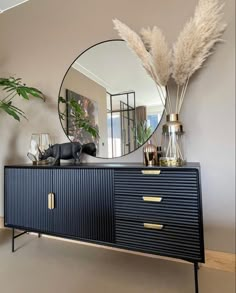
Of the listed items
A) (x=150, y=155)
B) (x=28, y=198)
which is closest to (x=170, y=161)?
(x=150, y=155)

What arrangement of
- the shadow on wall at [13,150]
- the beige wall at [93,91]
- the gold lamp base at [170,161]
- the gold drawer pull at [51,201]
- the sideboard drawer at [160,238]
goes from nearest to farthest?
the sideboard drawer at [160,238] → the gold lamp base at [170,161] → the gold drawer pull at [51,201] → the beige wall at [93,91] → the shadow on wall at [13,150]

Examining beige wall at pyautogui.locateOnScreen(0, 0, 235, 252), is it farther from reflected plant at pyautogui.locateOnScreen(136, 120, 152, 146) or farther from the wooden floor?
the wooden floor

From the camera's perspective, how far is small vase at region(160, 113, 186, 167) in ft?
4.98

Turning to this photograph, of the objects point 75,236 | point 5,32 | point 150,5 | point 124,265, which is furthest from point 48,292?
point 5,32

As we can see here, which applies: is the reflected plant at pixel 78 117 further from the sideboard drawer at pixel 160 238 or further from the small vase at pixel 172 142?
the sideboard drawer at pixel 160 238

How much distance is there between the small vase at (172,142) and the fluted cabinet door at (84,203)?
45 cm

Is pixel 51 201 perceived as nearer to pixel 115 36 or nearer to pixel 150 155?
pixel 150 155

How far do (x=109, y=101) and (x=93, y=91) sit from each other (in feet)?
0.66

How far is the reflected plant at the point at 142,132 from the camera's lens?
70.7 inches

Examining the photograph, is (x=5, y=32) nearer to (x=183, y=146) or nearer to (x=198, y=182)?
(x=183, y=146)

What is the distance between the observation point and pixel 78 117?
6.82 feet

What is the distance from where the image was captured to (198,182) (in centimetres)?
125

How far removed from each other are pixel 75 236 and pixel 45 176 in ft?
1.75

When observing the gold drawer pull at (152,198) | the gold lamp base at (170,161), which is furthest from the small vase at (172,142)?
the gold drawer pull at (152,198)
